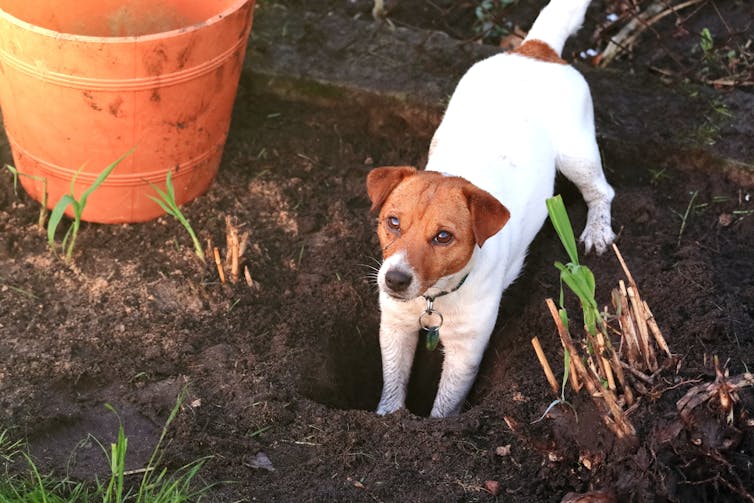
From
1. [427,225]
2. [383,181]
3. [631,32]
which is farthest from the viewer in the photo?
[631,32]

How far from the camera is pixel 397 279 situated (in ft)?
11.0

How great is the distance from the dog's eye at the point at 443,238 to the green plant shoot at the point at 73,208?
1447mm

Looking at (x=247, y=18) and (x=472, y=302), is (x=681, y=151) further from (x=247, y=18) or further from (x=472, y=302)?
(x=247, y=18)

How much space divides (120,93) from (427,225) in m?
1.54

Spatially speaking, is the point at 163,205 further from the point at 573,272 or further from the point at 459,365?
the point at 573,272

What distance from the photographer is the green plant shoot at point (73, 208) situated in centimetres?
385

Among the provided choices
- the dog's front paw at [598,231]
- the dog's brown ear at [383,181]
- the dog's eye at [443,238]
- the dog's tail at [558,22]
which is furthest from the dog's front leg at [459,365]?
the dog's tail at [558,22]

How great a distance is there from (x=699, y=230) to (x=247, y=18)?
2.35 m

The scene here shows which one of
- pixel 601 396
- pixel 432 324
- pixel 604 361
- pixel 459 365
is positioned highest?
pixel 604 361

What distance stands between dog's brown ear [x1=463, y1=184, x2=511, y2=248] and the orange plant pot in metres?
1.49

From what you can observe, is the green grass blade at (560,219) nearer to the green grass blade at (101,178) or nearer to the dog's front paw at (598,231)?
the dog's front paw at (598,231)

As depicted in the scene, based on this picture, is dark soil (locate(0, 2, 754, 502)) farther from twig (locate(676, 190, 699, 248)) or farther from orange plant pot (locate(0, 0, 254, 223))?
orange plant pot (locate(0, 0, 254, 223))

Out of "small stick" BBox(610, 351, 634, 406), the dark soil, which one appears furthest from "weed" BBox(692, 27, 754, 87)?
"small stick" BBox(610, 351, 634, 406)

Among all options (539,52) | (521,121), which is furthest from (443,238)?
(539,52)
